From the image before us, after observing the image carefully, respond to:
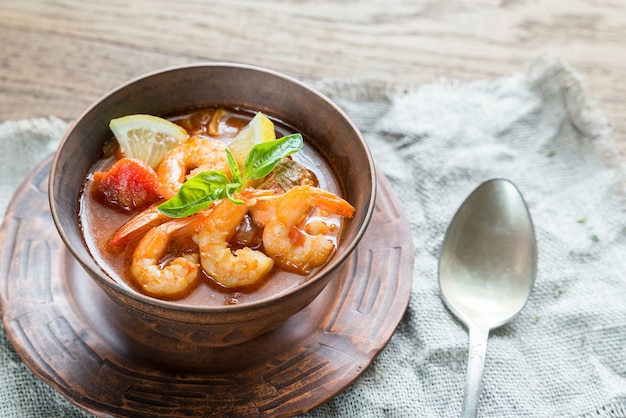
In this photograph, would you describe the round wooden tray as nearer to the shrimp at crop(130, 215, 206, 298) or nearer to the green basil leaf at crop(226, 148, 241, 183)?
the shrimp at crop(130, 215, 206, 298)

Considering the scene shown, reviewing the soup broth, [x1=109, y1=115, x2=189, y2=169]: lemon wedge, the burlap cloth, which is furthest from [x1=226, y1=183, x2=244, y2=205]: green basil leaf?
the burlap cloth

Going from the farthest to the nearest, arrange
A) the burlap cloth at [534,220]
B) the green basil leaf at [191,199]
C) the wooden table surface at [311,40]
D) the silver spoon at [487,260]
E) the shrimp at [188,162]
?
1. the wooden table surface at [311,40]
2. the silver spoon at [487,260]
3. the burlap cloth at [534,220]
4. the shrimp at [188,162]
5. the green basil leaf at [191,199]

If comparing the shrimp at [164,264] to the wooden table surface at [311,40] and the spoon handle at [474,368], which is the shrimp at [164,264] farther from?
the wooden table surface at [311,40]

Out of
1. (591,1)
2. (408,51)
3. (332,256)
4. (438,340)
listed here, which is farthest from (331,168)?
(591,1)

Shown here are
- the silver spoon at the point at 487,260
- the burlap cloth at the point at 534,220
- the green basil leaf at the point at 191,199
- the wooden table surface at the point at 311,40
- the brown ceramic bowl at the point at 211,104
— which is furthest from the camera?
the wooden table surface at the point at 311,40

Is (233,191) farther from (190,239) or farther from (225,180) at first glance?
(190,239)

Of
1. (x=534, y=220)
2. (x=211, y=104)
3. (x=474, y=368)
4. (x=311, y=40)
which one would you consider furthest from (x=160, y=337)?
(x=311, y=40)

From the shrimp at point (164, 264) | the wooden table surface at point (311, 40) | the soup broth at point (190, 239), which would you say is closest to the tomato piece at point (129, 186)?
the soup broth at point (190, 239)
